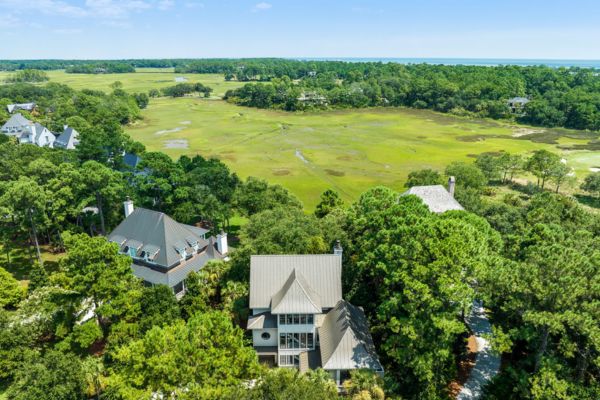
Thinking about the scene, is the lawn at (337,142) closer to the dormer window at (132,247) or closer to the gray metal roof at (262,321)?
the dormer window at (132,247)

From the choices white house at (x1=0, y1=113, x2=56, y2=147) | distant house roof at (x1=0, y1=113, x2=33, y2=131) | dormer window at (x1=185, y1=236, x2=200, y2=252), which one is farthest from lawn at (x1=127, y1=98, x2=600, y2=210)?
dormer window at (x1=185, y1=236, x2=200, y2=252)

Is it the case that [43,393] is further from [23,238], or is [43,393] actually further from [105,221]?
[23,238]

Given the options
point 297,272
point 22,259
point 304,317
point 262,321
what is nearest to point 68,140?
point 22,259

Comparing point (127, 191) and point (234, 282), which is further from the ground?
point (127, 191)

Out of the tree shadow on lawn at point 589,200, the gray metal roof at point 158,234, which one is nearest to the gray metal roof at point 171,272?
the gray metal roof at point 158,234

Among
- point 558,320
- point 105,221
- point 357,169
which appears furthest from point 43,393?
point 357,169

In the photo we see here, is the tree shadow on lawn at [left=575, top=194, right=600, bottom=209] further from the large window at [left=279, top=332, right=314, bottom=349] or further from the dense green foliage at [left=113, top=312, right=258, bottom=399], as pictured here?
the dense green foliage at [left=113, top=312, right=258, bottom=399]
